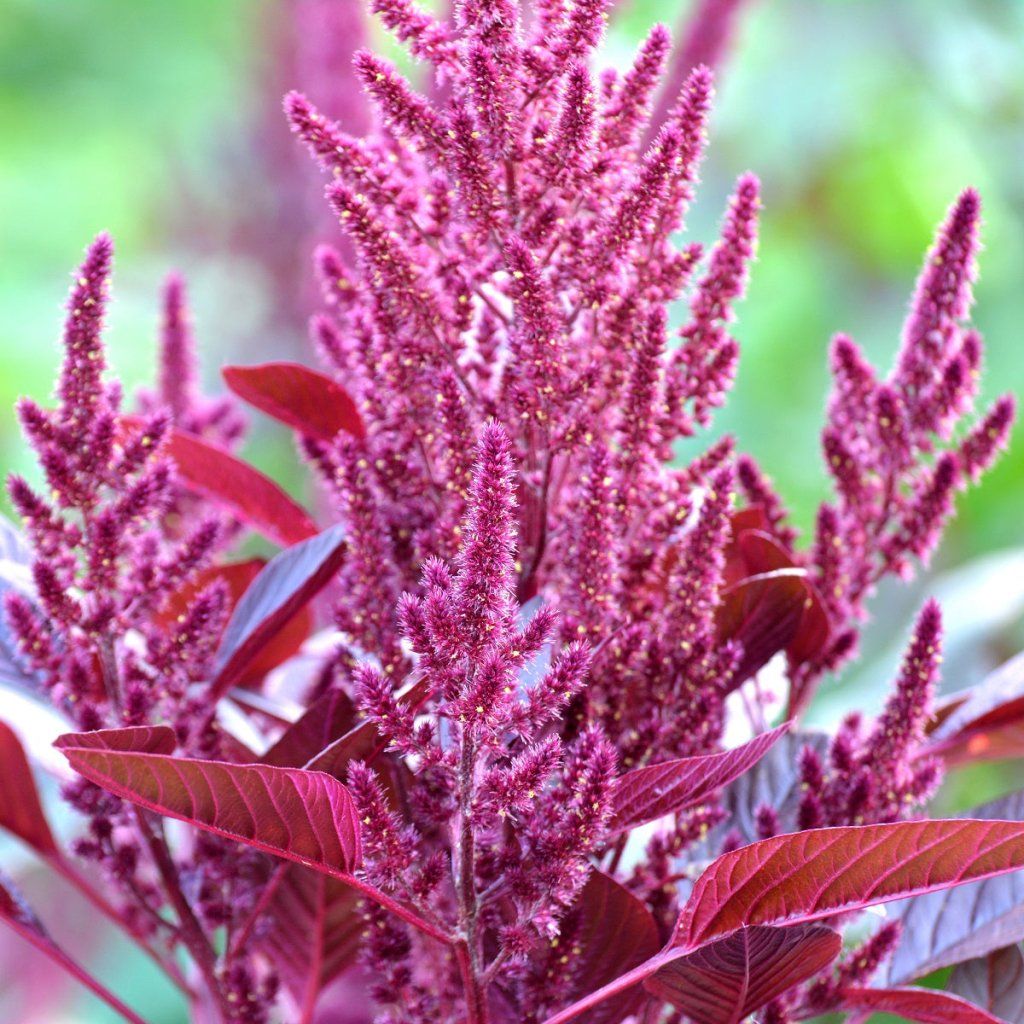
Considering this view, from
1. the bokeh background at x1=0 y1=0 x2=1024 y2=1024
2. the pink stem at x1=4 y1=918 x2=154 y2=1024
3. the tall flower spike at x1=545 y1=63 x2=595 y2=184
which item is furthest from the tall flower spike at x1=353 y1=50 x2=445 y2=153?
the bokeh background at x1=0 y1=0 x2=1024 y2=1024

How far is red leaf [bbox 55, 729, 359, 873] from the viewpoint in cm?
38

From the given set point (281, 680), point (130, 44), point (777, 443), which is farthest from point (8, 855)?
point (130, 44)

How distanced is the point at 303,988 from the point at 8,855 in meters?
0.52

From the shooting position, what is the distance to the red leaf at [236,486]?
60 centimetres

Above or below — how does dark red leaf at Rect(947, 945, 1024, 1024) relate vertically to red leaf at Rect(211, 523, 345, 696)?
below

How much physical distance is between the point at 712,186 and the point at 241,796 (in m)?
1.93

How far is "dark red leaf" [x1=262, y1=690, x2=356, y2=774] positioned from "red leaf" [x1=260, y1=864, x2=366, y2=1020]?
0.31ft

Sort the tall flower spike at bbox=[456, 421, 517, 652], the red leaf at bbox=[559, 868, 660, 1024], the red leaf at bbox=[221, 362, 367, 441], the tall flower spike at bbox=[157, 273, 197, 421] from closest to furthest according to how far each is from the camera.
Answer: the tall flower spike at bbox=[456, 421, 517, 652] < the red leaf at bbox=[559, 868, 660, 1024] < the red leaf at bbox=[221, 362, 367, 441] < the tall flower spike at bbox=[157, 273, 197, 421]

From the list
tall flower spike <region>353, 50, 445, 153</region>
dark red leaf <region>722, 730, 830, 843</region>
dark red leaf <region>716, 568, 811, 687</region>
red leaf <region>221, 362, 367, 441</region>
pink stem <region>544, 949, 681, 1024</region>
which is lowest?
pink stem <region>544, 949, 681, 1024</region>

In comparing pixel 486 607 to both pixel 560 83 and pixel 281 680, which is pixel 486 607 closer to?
pixel 560 83

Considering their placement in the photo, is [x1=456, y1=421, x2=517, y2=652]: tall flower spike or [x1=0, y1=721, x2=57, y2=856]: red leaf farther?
[x1=0, y1=721, x2=57, y2=856]: red leaf

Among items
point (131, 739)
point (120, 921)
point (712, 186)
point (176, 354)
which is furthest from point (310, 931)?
point (712, 186)

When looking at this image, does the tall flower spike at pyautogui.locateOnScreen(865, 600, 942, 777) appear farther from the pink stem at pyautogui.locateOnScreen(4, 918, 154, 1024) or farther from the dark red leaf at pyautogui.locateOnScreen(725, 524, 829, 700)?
the pink stem at pyautogui.locateOnScreen(4, 918, 154, 1024)

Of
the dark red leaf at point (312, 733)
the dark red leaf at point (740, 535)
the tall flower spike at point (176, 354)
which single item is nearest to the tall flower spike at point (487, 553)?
the dark red leaf at point (312, 733)
